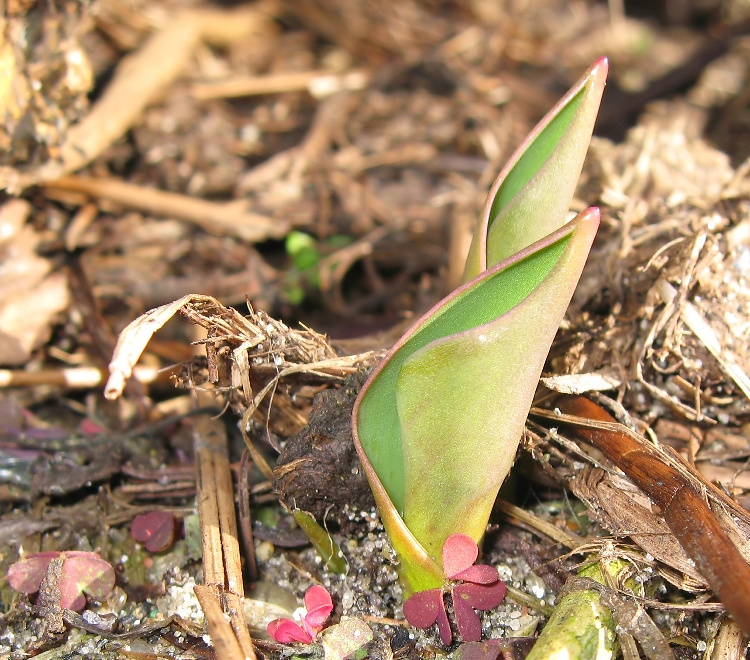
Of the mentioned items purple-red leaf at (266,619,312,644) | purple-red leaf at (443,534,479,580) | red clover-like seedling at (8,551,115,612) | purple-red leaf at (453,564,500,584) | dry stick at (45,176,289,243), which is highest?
dry stick at (45,176,289,243)

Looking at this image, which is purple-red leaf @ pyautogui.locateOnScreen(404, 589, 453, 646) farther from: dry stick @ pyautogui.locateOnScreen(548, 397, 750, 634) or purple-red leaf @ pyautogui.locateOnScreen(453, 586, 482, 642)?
dry stick @ pyautogui.locateOnScreen(548, 397, 750, 634)

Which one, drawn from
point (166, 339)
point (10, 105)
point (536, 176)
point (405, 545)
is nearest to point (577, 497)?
point (405, 545)

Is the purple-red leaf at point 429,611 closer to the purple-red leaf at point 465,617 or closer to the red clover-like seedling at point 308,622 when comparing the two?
the purple-red leaf at point 465,617

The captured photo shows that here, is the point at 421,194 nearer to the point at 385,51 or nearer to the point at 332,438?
the point at 385,51

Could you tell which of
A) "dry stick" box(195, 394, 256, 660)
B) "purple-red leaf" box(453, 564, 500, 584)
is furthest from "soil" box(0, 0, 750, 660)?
"purple-red leaf" box(453, 564, 500, 584)

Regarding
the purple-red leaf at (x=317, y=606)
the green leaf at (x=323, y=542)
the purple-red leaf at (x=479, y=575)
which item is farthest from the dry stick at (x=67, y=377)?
the purple-red leaf at (x=479, y=575)

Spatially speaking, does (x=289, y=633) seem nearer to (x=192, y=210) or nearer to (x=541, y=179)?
(x=541, y=179)
